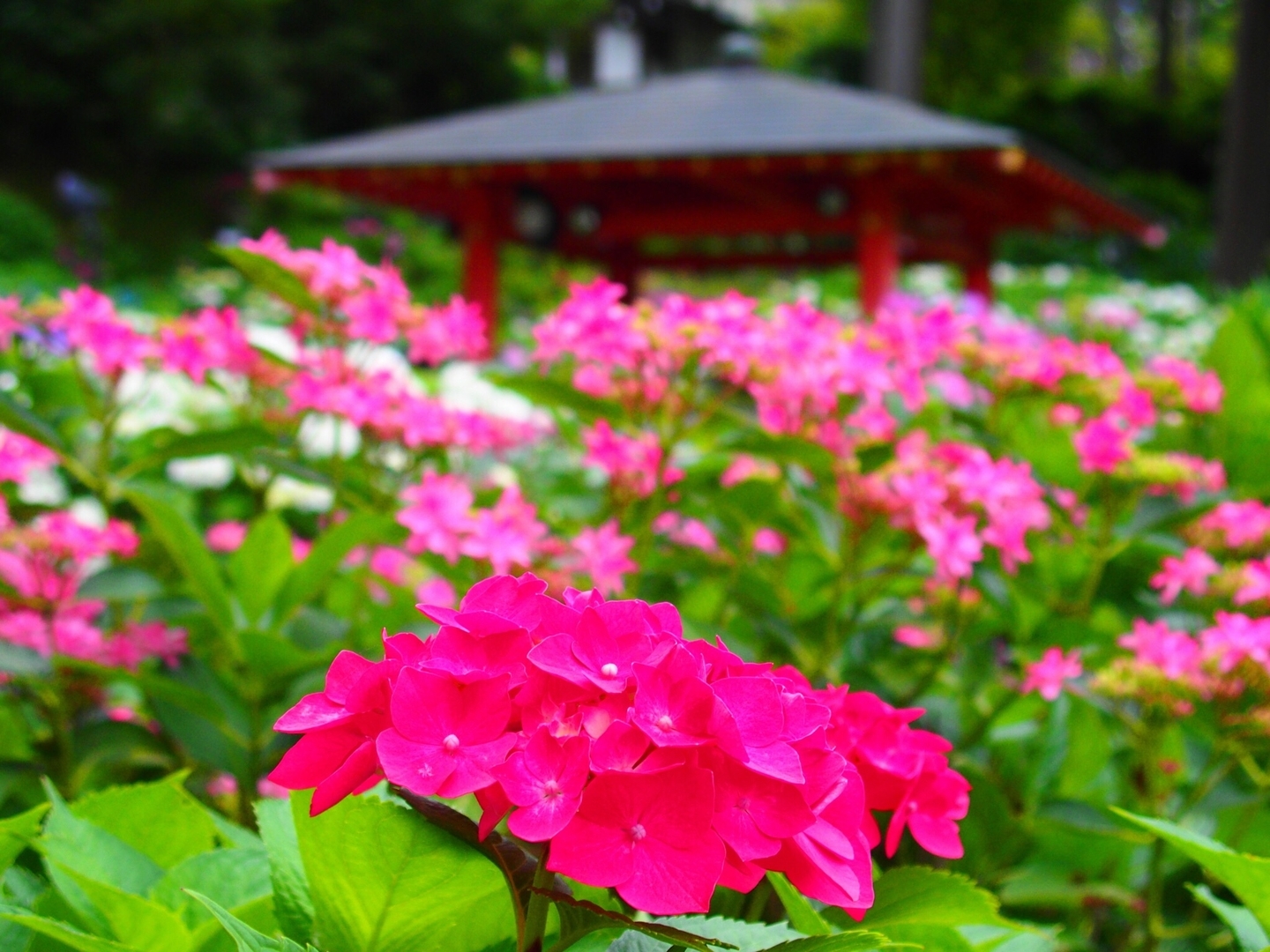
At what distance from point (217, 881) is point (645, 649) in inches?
15.1

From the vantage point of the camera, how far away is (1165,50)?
26.7 metres

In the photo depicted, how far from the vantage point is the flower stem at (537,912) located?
0.63 metres

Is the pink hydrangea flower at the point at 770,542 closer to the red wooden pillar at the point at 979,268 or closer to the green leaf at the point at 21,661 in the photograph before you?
the green leaf at the point at 21,661

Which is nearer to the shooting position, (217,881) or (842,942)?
(842,942)

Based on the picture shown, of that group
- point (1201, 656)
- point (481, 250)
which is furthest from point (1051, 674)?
point (481, 250)

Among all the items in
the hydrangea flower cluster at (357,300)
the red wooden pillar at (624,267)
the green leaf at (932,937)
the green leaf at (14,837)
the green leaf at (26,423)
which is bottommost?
the red wooden pillar at (624,267)

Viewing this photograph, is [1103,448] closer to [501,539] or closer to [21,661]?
[501,539]

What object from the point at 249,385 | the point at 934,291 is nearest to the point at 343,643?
the point at 249,385

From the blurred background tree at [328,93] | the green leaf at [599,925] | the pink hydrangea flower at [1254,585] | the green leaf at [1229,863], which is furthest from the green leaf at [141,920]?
the blurred background tree at [328,93]

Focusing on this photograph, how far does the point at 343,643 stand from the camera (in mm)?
1513

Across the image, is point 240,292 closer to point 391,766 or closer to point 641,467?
point 641,467

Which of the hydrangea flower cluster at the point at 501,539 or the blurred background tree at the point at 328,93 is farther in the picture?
the blurred background tree at the point at 328,93

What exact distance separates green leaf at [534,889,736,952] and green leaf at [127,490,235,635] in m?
0.89

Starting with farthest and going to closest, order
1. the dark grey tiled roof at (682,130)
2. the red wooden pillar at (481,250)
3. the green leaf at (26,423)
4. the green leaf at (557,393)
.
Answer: the red wooden pillar at (481,250) → the dark grey tiled roof at (682,130) → the green leaf at (557,393) → the green leaf at (26,423)
